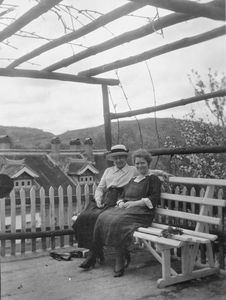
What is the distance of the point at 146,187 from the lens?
5.43 meters

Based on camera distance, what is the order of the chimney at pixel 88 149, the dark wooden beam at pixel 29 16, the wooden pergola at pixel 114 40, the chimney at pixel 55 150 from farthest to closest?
1. the chimney at pixel 88 149
2. the chimney at pixel 55 150
3. the dark wooden beam at pixel 29 16
4. the wooden pergola at pixel 114 40

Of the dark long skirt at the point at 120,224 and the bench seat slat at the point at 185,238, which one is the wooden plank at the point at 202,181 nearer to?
the dark long skirt at the point at 120,224

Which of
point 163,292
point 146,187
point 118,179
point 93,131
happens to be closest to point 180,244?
point 163,292

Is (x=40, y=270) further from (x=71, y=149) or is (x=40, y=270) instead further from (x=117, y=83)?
(x=71, y=149)

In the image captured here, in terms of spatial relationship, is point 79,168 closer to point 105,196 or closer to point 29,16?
point 105,196

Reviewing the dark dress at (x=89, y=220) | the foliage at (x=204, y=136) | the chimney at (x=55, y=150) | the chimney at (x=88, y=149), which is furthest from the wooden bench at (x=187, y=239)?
the chimney at (x=88, y=149)

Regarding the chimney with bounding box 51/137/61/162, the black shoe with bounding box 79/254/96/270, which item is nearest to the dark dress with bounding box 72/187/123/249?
the black shoe with bounding box 79/254/96/270

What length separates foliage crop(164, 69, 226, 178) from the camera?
1427 centimetres

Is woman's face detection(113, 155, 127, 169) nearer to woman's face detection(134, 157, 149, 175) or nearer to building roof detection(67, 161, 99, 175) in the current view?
woman's face detection(134, 157, 149, 175)

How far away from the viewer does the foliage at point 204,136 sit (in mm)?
14275

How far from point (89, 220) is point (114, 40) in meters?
2.37

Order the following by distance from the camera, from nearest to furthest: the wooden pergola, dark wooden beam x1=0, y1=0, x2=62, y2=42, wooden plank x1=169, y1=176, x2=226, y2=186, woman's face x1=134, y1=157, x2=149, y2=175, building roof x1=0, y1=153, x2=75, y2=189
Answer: the wooden pergola
dark wooden beam x1=0, y1=0, x2=62, y2=42
wooden plank x1=169, y1=176, x2=226, y2=186
woman's face x1=134, y1=157, x2=149, y2=175
building roof x1=0, y1=153, x2=75, y2=189

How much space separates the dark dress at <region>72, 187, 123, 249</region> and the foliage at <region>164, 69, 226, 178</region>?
8.51 metres

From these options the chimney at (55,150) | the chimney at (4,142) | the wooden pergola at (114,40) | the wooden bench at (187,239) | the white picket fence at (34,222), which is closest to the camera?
the wooden pergola at (114,40)
